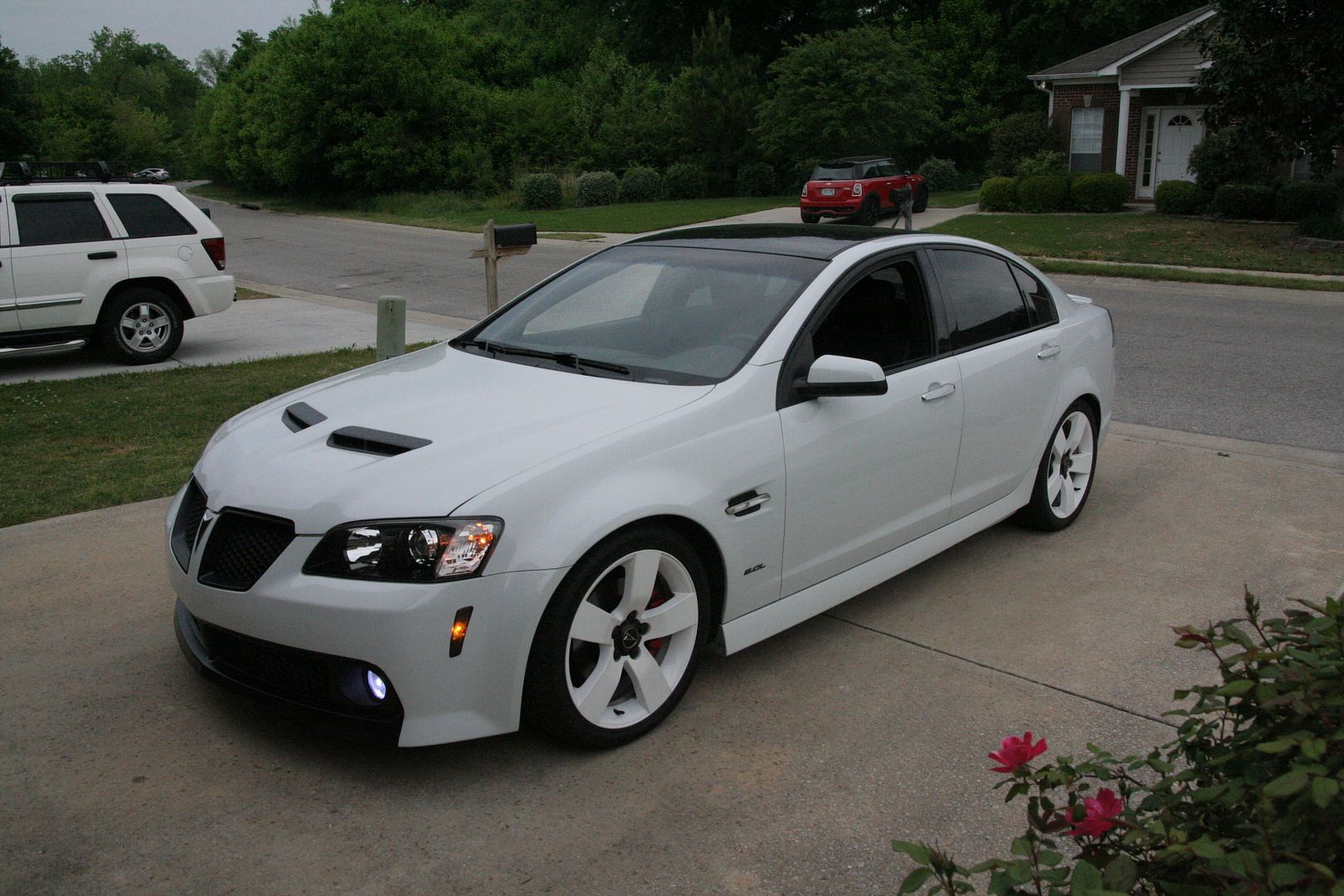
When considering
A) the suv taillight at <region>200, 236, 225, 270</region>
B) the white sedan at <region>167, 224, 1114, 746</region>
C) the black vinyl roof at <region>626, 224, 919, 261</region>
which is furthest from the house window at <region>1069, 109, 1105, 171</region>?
the black vinyl roof at <region>626, 224, 919, 261</region>

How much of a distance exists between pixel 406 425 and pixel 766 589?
1.41m

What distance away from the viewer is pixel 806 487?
4.27 m

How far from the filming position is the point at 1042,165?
32875mm

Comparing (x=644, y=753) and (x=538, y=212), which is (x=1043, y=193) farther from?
(x=644, y=753)

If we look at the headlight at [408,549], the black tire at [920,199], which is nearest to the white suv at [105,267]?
the headlight at [408,549]

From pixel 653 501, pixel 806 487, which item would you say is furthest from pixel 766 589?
pixel 653 501

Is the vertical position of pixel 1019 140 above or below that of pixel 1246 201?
above

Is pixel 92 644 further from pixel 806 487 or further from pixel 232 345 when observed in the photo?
pixel 232 345

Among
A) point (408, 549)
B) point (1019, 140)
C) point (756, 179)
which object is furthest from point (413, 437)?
point (756, 179)

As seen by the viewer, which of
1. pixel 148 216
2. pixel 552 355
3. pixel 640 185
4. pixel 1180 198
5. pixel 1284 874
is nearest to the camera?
pixel 1284 874

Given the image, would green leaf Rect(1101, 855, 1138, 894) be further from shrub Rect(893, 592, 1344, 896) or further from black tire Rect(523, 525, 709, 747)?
black tire Rect(523, 525, 709, 747)

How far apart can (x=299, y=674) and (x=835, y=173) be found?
25.6m

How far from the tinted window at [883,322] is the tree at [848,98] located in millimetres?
32076

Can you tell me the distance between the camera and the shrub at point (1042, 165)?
107ft
